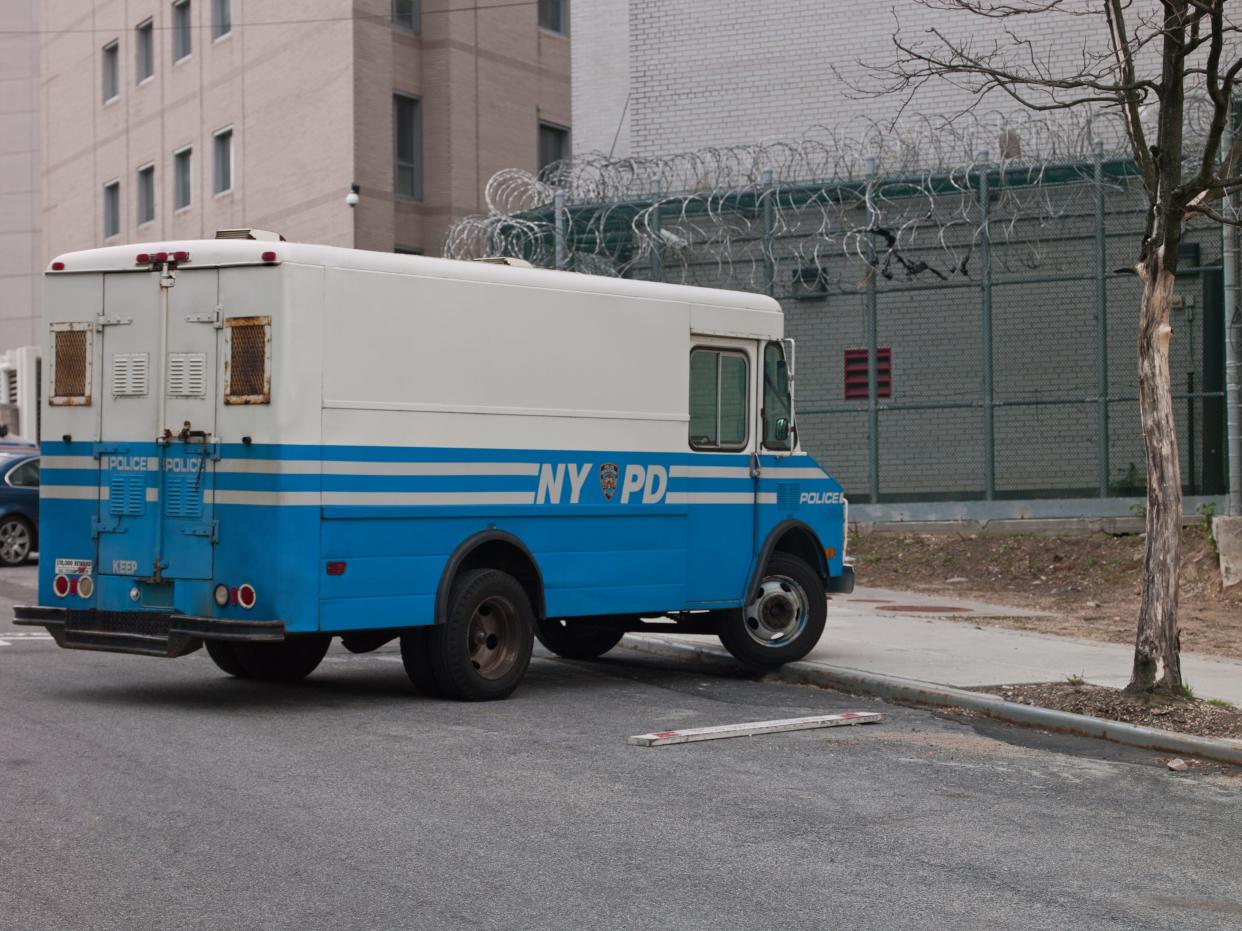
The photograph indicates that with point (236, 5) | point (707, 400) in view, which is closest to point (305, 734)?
point (707, 400)

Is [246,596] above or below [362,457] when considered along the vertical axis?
below

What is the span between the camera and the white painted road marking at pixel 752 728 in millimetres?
9664

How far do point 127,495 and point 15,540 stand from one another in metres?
13.6

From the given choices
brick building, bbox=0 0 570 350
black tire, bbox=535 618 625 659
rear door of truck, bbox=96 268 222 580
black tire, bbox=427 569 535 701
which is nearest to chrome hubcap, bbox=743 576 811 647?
black tire, bbox=535 618 625 659

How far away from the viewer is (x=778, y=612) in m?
13.1

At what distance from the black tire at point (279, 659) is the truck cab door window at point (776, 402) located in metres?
3.73

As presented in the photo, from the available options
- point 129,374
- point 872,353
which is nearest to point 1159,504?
point 129,374

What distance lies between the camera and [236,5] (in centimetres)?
3553

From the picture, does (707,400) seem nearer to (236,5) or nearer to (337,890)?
(337,890)

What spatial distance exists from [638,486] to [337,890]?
6166mm

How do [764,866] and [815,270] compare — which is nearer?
[764,866]

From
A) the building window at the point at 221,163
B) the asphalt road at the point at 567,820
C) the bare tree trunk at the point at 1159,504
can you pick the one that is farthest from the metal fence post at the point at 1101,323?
the building window at the point at 221,163

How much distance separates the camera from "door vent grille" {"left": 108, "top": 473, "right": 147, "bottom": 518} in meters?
10.7

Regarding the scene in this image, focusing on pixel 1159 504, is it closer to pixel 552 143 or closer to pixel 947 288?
pixel 947 288
